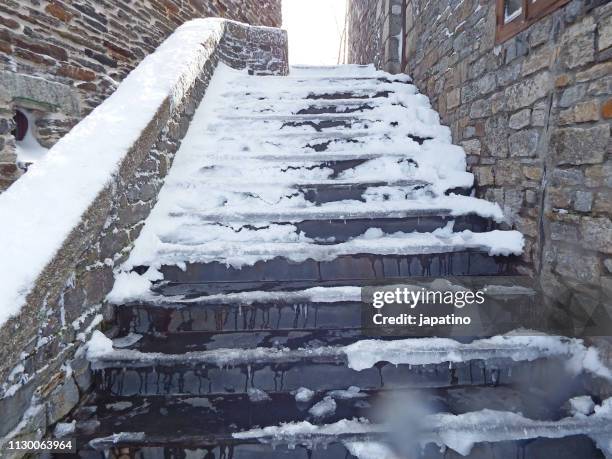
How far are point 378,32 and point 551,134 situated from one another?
16.2ft

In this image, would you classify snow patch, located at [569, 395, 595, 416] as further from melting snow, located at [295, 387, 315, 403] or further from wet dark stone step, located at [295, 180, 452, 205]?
wet dark stone step, located at [295, 180, 452, 205]

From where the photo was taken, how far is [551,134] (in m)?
1.96

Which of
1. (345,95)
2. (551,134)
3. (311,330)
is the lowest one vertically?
(311,330)

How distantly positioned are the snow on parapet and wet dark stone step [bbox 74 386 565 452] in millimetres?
626

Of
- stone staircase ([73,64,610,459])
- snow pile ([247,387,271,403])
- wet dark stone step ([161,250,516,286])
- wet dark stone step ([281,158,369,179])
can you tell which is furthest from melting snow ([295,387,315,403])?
wet dark stone step ([281,158,369,179])

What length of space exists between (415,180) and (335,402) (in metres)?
1.79

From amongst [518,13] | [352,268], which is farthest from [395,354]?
[518,13]

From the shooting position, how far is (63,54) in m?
3.38

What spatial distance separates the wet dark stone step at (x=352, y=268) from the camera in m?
2.25

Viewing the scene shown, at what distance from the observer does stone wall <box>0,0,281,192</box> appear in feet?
9.43

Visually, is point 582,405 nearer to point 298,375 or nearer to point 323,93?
point 298,375

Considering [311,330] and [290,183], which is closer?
[311,330]
